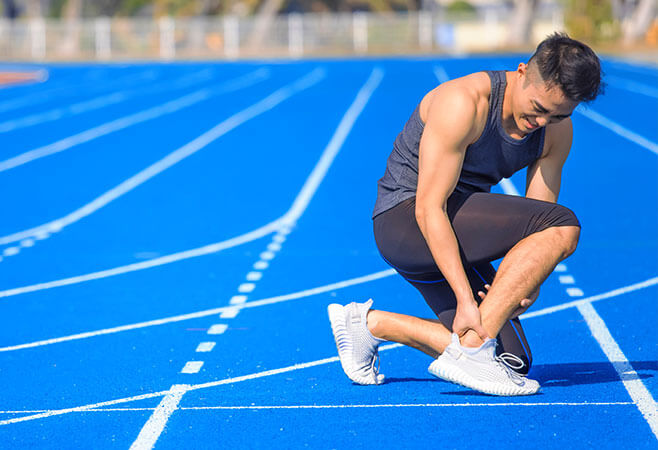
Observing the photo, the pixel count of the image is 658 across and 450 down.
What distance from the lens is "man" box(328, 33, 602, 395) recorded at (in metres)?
3.44

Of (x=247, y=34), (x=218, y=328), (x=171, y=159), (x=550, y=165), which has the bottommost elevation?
(x=247, y=34)

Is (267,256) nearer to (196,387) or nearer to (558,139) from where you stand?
(196,387)

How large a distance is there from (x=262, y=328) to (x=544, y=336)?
1.36 metres

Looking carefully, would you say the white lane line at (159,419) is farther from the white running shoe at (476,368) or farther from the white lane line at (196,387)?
the white running shoe at (476,368)

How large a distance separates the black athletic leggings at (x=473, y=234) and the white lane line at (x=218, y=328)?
1.45 meters

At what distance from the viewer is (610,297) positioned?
5.69m

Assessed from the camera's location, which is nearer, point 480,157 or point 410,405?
point 480,157

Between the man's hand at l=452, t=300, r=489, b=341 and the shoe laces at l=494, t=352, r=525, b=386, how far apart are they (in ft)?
0.56

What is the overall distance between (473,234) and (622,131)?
1183 centimetres

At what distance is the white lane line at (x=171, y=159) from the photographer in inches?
332

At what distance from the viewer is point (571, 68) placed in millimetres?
3303

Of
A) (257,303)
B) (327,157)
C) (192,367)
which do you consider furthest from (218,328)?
(327,157)

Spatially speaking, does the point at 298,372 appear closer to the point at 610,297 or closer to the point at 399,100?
the point at 610,297

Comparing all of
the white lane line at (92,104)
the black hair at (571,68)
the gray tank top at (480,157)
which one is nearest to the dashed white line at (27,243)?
the gray tank top at (480,157)
